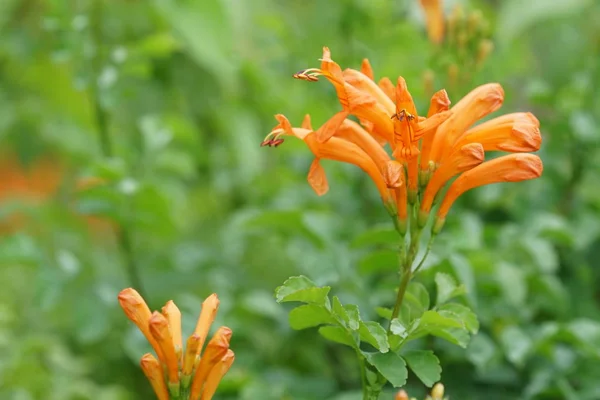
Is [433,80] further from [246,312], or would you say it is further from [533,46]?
[533,46]

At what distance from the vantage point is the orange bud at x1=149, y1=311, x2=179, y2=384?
986mm

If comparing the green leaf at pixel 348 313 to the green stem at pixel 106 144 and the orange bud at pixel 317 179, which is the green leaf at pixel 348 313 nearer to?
the orange bud at pixel 317 179

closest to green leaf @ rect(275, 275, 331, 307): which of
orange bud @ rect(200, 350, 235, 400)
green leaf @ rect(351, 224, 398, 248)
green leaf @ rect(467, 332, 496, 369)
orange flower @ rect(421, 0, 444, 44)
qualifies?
orange bud @ rect(200, 350, 235, 400)

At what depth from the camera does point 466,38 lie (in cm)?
189

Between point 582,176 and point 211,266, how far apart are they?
104 cm

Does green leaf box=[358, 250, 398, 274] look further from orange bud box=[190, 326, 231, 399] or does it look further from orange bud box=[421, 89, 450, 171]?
orange bud box=[190, 326, 231, 399]

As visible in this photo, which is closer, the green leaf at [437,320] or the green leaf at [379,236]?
the green leaf at [437,320]

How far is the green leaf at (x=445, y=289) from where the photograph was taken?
1.18 meters

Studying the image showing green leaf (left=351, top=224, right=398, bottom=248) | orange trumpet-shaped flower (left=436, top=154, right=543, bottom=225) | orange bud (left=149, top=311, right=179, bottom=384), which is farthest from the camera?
green leaf (left=351, top=224, right=398, bottom=248)

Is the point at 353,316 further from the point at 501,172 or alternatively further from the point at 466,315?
the point at 501,172

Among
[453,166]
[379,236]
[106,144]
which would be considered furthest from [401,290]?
[106,144]

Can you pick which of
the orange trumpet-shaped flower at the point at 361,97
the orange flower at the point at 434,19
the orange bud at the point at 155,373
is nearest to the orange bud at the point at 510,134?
the orange trumpet-shaped flower at the point at 361,97

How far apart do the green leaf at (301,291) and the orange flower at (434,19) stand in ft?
4.10

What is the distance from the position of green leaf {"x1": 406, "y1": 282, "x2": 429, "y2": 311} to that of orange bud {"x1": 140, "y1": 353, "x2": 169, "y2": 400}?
0.38m
